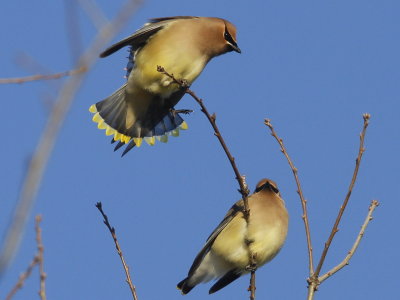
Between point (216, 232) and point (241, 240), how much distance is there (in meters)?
0.33

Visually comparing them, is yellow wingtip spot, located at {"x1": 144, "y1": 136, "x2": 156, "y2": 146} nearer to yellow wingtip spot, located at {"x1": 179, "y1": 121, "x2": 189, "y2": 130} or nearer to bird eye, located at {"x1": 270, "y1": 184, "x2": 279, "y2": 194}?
yellow wingtip spot, located at {"x1": 179, "y1": 121, "x2": 189, "y2": 130}

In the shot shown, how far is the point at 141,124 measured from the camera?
7.18 meters

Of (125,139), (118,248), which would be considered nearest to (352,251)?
(118,248)

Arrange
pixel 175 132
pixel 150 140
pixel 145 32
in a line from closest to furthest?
pixel 145 32
pixel 150 140
pixel 175 132

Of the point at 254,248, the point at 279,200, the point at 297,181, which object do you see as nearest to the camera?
the point at 297,181

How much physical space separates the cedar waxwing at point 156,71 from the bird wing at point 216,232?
1087 mm

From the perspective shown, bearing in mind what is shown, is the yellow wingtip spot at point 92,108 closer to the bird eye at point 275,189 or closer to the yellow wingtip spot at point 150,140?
the yellow wingtip spot at point 150,140

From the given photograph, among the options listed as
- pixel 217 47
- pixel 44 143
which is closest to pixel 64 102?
pixel 44 143

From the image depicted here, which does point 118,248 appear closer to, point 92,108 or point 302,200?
point 302,200

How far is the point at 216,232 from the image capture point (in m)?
6.38

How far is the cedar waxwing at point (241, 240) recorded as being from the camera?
6074 millimetres

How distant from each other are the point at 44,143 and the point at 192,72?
486 centimetres

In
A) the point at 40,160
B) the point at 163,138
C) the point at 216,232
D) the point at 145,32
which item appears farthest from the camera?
the point at 163,138

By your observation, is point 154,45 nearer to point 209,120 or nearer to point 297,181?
point 209,120
